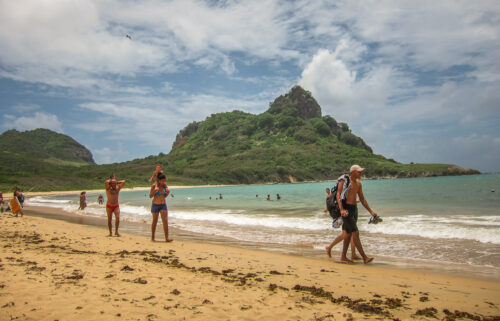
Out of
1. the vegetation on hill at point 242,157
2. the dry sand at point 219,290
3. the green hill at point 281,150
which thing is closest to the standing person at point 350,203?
the dry sand at point 219,290

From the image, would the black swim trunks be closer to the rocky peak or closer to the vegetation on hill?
the vegetation on hill

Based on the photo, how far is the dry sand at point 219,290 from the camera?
11.5 feet

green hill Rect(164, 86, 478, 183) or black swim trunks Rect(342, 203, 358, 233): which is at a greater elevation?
green hill Rect(164, 86, 478, 183)

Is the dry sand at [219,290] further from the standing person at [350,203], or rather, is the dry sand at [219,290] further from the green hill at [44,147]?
the green hill at [44,147]

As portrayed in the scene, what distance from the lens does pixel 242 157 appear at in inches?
5379

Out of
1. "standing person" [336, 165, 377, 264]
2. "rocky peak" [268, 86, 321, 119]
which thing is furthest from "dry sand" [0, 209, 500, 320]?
"rocky peak" [268, 86, 321, 119]

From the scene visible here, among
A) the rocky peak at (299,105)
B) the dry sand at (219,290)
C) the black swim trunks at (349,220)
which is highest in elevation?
the rocky peak at (299,105)

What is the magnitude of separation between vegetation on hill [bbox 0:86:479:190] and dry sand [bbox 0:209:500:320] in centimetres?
6919

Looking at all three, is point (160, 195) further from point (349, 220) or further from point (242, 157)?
point (242, 157)

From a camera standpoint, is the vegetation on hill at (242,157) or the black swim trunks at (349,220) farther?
the vegetation on hill at (242,157)

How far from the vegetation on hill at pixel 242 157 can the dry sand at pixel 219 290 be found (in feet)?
227

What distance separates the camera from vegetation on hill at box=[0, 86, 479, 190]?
303ft

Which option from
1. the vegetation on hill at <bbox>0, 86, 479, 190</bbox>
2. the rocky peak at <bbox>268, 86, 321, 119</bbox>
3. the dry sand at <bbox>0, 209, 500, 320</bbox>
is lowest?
the dry sand at <bbox>0, 209, 500, 320</bbox>

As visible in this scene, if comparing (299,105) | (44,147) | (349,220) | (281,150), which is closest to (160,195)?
(349,220)
